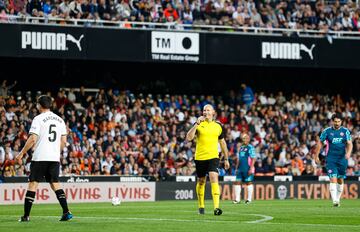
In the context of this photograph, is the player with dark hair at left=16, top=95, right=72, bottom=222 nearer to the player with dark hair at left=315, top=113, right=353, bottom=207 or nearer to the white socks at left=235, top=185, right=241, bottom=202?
the player with dark hair at left=315, top=113, right=353, bottom=207

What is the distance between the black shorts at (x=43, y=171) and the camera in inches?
620

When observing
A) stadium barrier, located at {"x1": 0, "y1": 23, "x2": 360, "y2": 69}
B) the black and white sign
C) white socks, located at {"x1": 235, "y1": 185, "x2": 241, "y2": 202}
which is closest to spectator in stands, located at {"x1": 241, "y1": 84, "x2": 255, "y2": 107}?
stadium barrier, located at {"x1": 0, "y1": 23, "x2": 360, "y2": 69}

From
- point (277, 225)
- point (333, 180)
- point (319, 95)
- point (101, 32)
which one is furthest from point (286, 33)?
point (277, 225)

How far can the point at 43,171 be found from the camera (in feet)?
51.8

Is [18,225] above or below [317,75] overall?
below

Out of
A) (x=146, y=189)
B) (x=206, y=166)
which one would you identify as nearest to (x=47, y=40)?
(x=146, y=189)

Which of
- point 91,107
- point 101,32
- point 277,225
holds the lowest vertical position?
point 277,225

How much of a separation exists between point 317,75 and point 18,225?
29.2 metres

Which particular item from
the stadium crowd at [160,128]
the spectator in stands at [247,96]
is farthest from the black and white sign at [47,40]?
the spectator in stands at [247,96]

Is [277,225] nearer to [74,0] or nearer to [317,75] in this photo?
[74,0]

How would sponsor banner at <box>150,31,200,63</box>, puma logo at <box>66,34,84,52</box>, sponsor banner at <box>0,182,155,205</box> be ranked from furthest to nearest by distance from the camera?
sponsor banner at <box>150,31,200,63</box> → puma logo at <box>66,34,84,52</box> → sponsor banner at <box>0,182,155,205</box>

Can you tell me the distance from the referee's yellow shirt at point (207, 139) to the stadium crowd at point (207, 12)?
15723 mm

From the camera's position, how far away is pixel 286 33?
37938mm

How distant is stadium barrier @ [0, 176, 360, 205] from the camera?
92.8 ft
